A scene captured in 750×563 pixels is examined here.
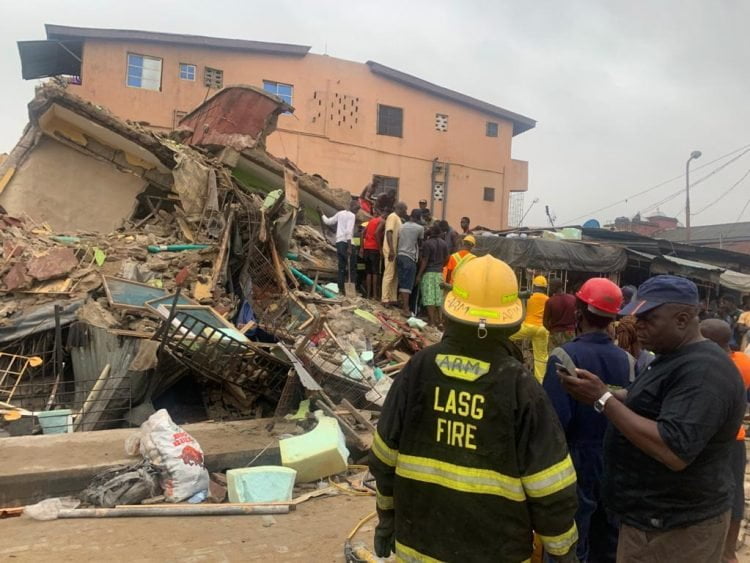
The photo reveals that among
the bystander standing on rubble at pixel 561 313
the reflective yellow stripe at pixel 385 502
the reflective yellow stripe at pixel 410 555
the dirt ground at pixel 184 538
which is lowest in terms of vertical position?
the dirt ground at pixel 184 538

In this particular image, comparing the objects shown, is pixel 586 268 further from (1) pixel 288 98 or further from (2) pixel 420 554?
(1) pixel 288 98

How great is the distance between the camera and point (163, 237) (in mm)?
10086

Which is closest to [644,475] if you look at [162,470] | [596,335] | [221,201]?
[596,335]

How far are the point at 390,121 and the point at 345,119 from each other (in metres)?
2.07

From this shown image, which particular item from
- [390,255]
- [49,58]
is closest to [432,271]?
[390,255]

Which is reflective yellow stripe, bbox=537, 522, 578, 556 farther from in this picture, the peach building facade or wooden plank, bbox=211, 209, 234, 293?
the peach building facade

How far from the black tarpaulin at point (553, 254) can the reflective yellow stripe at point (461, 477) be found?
A: 29.5ft

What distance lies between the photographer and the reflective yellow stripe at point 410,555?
6.16 feet

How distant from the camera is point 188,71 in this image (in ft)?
68.8

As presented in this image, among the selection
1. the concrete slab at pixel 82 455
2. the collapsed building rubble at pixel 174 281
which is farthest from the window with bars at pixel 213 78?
the concrete slab at pixel 82 455

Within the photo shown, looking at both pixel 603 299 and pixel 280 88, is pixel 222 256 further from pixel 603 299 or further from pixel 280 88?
pixel 280 88

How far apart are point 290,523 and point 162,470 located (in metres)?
1.04

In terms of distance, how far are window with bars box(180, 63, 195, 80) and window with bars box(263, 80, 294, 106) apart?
8.82 feet

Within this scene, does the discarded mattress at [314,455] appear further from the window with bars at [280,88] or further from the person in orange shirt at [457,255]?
the window with bars at [280,88]
